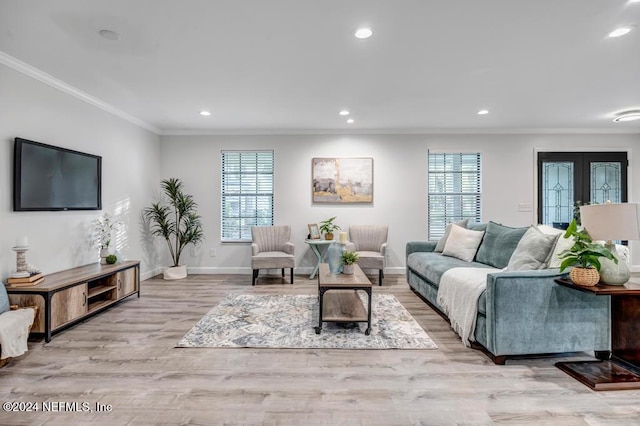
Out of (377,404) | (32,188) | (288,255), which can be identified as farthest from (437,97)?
(32,188)

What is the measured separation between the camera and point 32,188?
3.12m

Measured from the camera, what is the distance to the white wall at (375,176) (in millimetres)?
5617

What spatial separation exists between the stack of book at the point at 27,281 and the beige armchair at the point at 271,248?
2.50 meters

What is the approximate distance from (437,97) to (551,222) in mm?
3535

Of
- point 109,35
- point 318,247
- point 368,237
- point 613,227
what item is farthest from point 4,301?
point 613,227

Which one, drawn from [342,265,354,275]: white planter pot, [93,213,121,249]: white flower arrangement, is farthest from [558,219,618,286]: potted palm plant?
[93,213,121,249]: white flower arrangement

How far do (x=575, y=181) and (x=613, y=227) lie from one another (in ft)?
14.1

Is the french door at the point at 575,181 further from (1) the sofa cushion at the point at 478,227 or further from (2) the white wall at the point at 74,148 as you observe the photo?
(2) the white wall at the point at 74,148

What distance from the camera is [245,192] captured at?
579cm

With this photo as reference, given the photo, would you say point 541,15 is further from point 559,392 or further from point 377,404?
point 377,404

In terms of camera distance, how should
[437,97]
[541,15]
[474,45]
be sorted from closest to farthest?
[541,15] → [474,45] → [437,97]

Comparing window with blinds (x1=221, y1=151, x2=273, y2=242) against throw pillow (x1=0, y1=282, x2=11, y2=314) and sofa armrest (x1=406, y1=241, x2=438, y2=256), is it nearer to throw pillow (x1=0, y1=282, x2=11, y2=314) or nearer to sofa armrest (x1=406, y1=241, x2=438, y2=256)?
sofa armrest (x1=406, y1=241, x2=438, y2=256)

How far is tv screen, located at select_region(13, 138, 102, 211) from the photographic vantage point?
3002 millimetres

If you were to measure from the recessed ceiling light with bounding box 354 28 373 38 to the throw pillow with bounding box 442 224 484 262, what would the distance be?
2789 mm
